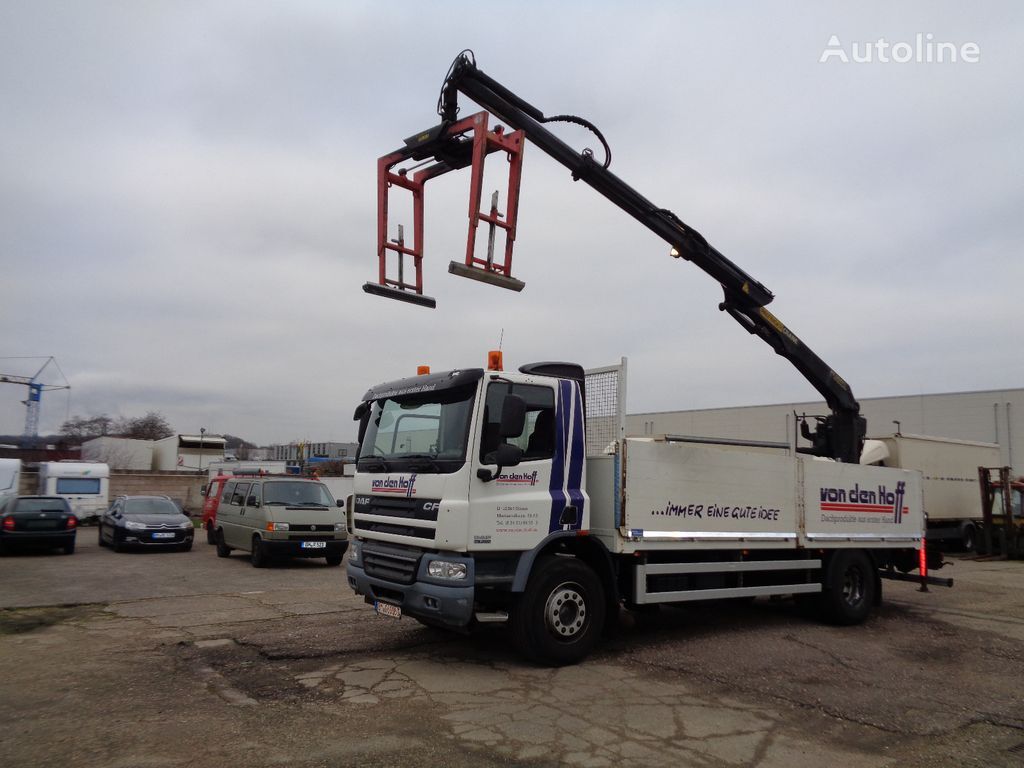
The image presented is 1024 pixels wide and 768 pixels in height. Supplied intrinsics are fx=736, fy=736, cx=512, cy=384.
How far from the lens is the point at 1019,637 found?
8.57 metres

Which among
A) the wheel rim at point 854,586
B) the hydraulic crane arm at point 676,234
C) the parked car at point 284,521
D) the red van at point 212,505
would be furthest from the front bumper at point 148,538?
the wheel rim at point 854,586

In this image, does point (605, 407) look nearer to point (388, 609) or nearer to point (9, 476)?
Result: point (388, 609)

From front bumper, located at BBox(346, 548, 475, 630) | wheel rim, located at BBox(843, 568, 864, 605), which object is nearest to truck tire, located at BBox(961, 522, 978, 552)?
wheel rim, located at BBox(843, 568, 864, 605)

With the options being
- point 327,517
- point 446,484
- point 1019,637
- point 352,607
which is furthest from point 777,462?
point 327,517

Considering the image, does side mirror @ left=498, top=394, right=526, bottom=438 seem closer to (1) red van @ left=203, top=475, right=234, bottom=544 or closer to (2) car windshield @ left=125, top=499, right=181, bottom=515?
(1) red van @ left=203, top=475, right=234, bottom=544

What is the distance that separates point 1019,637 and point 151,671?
930cm

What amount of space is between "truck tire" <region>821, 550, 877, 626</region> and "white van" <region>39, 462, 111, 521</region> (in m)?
25.2

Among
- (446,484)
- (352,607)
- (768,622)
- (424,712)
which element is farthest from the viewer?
(352,607)

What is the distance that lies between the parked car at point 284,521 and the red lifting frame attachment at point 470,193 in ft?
28.7

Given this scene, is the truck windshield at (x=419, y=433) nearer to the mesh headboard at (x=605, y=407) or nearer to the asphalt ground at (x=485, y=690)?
the mesh headboard at (x=605, y=407)

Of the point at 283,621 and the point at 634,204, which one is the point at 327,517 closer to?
the point at 283,621

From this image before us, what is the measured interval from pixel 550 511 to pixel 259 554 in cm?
967

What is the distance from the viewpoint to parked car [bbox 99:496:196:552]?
1688 centimetres

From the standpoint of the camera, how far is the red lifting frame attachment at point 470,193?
22.7ft
